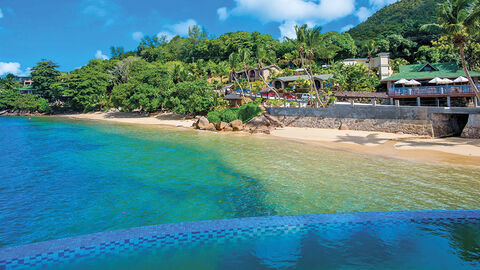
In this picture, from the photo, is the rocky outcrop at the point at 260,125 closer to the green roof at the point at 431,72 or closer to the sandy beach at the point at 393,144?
the sandy beach at the point at 393,144

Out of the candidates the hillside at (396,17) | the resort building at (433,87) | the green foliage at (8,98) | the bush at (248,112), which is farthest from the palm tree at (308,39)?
the green foliage at (8,98)

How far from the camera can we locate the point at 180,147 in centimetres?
2422

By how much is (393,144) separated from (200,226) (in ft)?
64.1

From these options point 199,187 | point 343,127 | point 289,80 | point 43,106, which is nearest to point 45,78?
point 43,106

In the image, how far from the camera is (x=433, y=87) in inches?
1060

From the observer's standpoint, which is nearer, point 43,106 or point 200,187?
point 200,187

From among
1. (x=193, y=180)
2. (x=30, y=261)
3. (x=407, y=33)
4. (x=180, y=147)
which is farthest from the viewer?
(x=407, y=33)

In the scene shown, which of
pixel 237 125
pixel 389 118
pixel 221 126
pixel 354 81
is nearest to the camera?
pixel 389 118

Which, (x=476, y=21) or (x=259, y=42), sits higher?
(x=259, y=42)

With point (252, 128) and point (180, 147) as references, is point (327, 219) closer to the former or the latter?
point (180, 147)

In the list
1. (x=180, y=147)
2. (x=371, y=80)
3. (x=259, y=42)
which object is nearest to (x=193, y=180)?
(x=180, y=147)

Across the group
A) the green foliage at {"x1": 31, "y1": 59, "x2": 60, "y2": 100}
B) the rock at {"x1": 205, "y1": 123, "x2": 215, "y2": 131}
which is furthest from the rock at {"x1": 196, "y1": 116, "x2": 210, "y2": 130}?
the green foliage at {"x1": 31, "y1": 59, "x2": 60, "y2": 100}

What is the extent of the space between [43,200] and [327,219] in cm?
1090

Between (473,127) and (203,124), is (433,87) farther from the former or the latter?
(203,124)
